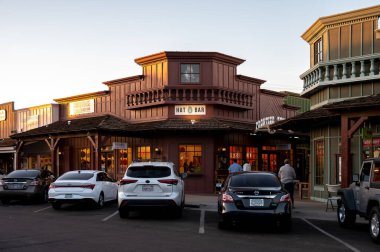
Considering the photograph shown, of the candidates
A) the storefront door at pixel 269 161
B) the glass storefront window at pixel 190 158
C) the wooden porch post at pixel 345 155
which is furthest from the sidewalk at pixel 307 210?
the storefront door at pixel 269 161

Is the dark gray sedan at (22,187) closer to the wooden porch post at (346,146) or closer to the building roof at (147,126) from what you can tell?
the building roof at (147,126)

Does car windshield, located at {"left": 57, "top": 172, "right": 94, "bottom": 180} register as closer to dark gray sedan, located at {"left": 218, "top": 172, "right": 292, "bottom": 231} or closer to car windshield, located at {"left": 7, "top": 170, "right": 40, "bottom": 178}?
car windshield, located at {"left": 7, "top": 170, "right": 40, "bottom": 178}

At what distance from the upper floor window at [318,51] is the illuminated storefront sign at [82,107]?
16.1m

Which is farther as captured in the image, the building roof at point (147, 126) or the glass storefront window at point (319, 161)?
the building roof at point (147, 126)

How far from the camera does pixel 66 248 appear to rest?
33.7ft

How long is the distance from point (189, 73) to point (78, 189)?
12.7m

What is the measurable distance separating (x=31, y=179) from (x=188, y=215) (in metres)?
7.73

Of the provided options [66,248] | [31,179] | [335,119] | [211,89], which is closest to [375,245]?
[66,248]

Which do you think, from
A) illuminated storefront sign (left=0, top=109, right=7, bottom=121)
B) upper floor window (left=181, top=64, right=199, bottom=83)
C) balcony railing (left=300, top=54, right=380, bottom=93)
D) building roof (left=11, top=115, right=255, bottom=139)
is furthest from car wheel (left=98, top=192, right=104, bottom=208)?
illuminated storefront sign (left=0, top=109, right=7, bottom=121)

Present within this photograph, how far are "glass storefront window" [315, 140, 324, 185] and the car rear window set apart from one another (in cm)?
918

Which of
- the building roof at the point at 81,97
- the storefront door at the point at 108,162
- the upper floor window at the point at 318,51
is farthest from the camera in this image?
the building roof at the point at 81,97

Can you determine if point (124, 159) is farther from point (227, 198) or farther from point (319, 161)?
point (227, 198)

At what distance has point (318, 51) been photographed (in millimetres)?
23141

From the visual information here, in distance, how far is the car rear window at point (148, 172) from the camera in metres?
15.6
